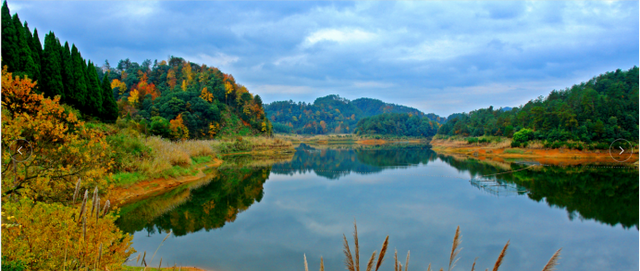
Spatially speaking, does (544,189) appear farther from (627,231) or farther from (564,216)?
(627,231)

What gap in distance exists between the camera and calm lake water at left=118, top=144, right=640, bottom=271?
7.54 metres

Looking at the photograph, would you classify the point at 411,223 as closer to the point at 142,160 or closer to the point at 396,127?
the point at 142,160

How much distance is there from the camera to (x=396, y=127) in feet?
315

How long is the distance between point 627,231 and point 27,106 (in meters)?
14.8

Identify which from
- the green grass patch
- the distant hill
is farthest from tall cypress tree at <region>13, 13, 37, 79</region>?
the distant hill

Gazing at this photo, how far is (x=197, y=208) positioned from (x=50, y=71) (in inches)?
542

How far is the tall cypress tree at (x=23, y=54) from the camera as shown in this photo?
16766 mm

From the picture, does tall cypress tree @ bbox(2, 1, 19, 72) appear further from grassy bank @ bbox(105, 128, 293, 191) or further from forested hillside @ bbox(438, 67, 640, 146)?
forested hillside @ bbox(438, 67, 640, 146)

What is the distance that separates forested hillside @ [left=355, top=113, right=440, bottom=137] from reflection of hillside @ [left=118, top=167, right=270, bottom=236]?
7644cm

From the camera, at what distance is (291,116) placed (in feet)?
449

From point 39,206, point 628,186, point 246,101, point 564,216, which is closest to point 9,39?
point 39,206

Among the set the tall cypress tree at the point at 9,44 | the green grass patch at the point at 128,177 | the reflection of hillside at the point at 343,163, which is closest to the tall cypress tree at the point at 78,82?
the tall cypress tree at the point at 9,44

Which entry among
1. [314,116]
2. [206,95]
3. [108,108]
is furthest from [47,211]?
[314,116]

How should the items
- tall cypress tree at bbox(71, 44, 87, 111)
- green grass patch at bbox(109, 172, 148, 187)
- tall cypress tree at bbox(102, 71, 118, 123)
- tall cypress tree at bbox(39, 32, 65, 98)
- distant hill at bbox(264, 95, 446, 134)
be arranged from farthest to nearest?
1. distant hill at bbox(264, 95, 446, 134)
2. tall cypress tree at bbox(102, 71, 118, 123)
3. tall cypress tree at bbox(71, 44, 87, 111)
4. tall cypress tree at bbox(39, 32, 65, 98)
5. green grass patch at bbox(109, 172, 148, 187)
